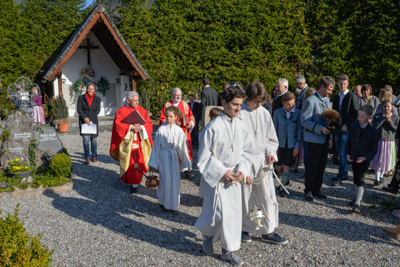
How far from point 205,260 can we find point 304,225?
1.86m

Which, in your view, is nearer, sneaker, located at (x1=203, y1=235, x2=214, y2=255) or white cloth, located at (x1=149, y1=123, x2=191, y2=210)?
sneaker, located at (x1=203, y1=235, x2=214, y2=255)

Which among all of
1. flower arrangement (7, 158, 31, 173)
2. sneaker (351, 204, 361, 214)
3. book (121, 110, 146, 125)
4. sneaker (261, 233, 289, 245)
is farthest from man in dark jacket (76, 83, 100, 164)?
sneaker (351, 204, 361, 214)

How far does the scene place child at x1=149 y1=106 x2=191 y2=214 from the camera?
5.70 metres

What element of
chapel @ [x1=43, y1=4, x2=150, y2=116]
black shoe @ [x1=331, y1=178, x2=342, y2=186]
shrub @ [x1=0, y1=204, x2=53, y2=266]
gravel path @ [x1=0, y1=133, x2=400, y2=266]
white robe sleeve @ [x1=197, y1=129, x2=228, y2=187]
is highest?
chapel @ [x1=43, y1=4, x2=150, y2=116]

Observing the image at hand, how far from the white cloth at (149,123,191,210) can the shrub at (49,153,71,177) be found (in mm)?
2605

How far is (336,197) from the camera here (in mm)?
6480

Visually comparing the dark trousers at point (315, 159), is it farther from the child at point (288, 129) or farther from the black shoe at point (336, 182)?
the black shoe at point (336, 182)

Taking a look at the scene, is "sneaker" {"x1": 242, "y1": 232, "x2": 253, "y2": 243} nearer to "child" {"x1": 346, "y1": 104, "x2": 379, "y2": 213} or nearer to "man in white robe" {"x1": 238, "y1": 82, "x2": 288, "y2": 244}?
"man in white robe" {"x1": 238, "y1": 82, "x2": 288, "y2": 244}

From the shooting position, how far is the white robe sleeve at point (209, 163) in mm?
3938

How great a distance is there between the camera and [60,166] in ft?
24.0

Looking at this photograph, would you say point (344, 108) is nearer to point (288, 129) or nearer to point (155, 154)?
point (288, 129)

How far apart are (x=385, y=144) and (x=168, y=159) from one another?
475 cm

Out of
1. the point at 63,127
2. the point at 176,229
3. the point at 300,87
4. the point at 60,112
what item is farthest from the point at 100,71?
the point at 176,229

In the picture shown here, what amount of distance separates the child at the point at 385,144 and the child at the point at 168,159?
4140mm
